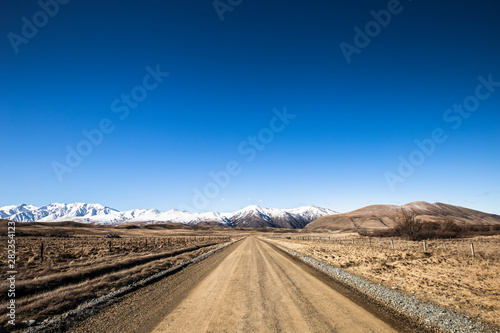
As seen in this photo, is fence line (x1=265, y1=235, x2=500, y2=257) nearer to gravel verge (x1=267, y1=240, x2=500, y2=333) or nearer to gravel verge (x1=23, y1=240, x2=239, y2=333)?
gravel verge (x1=267, y1=240, x2=500, y2=333)

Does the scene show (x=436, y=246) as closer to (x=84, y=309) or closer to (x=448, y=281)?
(x=448, y=281)

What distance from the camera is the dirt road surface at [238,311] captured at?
19.1 ft

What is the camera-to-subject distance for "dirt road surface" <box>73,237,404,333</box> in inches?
229

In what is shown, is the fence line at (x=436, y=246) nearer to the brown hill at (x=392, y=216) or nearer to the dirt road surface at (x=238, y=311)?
the dirt road surface at (x=238, y=311)

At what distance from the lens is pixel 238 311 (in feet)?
22.9

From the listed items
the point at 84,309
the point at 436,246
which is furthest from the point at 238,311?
the point at 436,246

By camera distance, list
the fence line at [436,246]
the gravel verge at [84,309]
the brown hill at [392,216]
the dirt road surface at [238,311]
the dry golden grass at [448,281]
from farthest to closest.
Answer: the brown hill at [392,216], the fence line at [436,246], the dry golden grass at [448,281], the gravel verge at [84,309], the dirt road surface at [238,311]

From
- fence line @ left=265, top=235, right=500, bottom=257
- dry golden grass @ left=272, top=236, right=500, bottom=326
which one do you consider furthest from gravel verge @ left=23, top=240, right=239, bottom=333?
fence line @ left=265, top=235, right=500, bottom=257

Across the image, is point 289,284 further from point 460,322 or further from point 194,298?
point 460,322

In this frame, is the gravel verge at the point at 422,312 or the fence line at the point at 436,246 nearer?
the gravel verge at the point at 422,312

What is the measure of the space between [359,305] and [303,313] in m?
2.29

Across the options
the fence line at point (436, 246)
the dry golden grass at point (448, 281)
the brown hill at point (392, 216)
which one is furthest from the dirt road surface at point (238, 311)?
the brown hill at point (392, 216)

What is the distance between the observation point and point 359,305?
24.6 feet

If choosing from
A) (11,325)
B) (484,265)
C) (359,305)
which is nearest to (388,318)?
(359,305)
